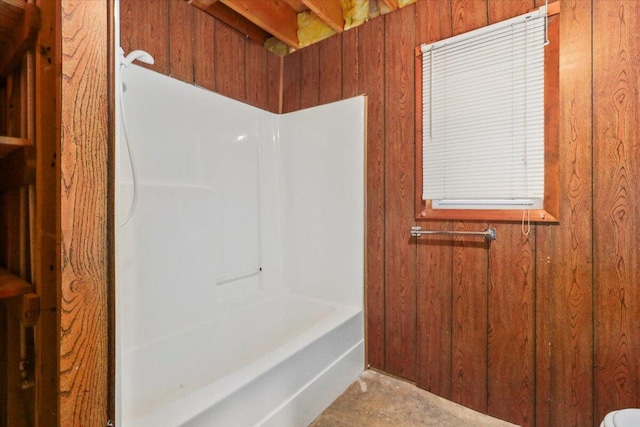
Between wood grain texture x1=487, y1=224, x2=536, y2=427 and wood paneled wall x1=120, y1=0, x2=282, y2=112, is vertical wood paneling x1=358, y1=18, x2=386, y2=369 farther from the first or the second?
wood paneled wall x1=120, y1=0, x2=282, y2=112

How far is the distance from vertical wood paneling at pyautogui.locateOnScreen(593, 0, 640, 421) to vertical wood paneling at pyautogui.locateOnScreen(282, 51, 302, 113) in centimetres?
175

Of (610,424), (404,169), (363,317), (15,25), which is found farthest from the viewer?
(363,317)

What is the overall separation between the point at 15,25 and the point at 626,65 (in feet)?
7.18

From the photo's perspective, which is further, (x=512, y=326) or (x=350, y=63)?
(x=350, y=63)

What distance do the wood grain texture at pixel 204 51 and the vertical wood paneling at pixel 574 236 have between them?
76.0 inches

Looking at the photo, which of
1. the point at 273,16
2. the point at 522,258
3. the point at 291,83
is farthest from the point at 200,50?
the point at 522,258

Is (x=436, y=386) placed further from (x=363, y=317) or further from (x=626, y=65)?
(x=626, y=65)

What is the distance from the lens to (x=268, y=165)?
2.45 metres

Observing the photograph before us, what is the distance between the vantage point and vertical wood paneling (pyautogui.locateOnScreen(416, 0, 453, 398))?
1.83m

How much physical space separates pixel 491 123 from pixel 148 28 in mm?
1928

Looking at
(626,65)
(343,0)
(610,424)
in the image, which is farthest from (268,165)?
(610,424)

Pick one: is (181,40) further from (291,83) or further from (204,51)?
(291,83)

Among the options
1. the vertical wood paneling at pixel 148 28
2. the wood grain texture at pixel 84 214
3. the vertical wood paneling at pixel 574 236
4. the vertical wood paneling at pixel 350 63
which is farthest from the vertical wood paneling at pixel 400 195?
the wood grain texture at pixel 84 214

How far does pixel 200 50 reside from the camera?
2.02 m
